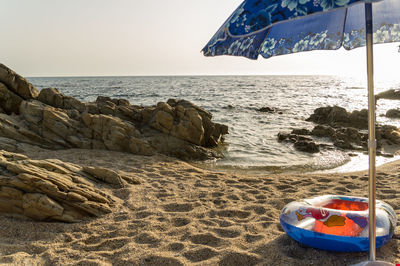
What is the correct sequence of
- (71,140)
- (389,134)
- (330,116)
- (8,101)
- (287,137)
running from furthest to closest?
(330,116) → (287,137) → (389,134) → (8,101) → (71,140)

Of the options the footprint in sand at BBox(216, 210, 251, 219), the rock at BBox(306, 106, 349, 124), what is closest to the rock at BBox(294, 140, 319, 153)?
the rock at BBox(306, 106, 349, 124)

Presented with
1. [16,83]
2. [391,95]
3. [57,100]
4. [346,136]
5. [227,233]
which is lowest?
[346,136]

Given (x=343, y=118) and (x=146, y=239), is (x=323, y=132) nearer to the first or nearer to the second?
(x=343, y=118)

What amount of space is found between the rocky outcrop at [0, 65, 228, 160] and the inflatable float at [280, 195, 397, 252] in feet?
18.7

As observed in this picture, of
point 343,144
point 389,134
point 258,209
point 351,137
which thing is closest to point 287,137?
point 343,144

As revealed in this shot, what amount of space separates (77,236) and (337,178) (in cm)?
555

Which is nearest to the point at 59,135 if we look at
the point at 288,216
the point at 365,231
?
the point at 288,216

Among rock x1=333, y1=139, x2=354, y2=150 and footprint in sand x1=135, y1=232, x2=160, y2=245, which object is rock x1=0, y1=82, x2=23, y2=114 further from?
rock x1=333, y1=139, x2=354, y2=150

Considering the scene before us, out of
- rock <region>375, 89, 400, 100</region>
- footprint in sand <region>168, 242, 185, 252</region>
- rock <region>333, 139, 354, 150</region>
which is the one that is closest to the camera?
footprint in sand <region>168, 242, 185, 252</region>

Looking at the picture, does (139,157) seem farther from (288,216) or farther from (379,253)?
(379,253)

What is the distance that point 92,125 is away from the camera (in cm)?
838

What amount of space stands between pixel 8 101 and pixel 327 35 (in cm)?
856

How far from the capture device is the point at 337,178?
21.7 feet

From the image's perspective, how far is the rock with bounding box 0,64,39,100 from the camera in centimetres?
845
